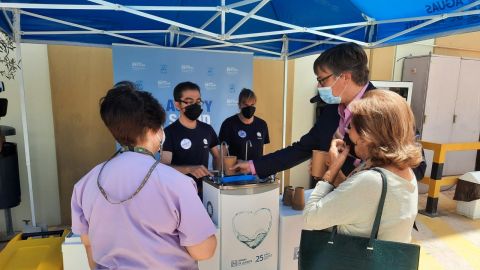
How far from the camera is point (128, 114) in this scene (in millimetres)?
948

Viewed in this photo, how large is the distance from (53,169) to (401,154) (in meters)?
3.82

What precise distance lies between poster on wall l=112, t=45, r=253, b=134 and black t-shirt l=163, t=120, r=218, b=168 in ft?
3.69

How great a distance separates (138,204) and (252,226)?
3.11 feet

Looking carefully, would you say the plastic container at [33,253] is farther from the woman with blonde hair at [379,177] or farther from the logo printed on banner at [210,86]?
the logo printed on banner at [210,86]

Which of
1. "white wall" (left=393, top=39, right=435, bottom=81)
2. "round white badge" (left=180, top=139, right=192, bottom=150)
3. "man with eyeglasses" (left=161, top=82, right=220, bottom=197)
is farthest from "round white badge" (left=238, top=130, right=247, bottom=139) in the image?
"white wall" (left=393, top=39, right=435, bottom=81)

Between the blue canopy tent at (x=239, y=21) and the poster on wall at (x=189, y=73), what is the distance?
0.49 feet

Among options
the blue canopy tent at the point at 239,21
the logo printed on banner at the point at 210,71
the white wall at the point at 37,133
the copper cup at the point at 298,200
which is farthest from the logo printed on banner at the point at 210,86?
the copper cup at the point at 298,200

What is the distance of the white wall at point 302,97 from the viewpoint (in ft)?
15.4

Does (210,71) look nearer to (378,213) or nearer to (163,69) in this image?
(163,69)

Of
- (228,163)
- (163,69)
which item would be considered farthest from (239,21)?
(228,163)

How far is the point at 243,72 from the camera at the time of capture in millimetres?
3752

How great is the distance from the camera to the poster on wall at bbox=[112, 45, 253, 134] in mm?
3236

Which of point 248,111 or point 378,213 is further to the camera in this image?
point 248,111

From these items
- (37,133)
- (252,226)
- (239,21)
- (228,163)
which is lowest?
(252,226)
